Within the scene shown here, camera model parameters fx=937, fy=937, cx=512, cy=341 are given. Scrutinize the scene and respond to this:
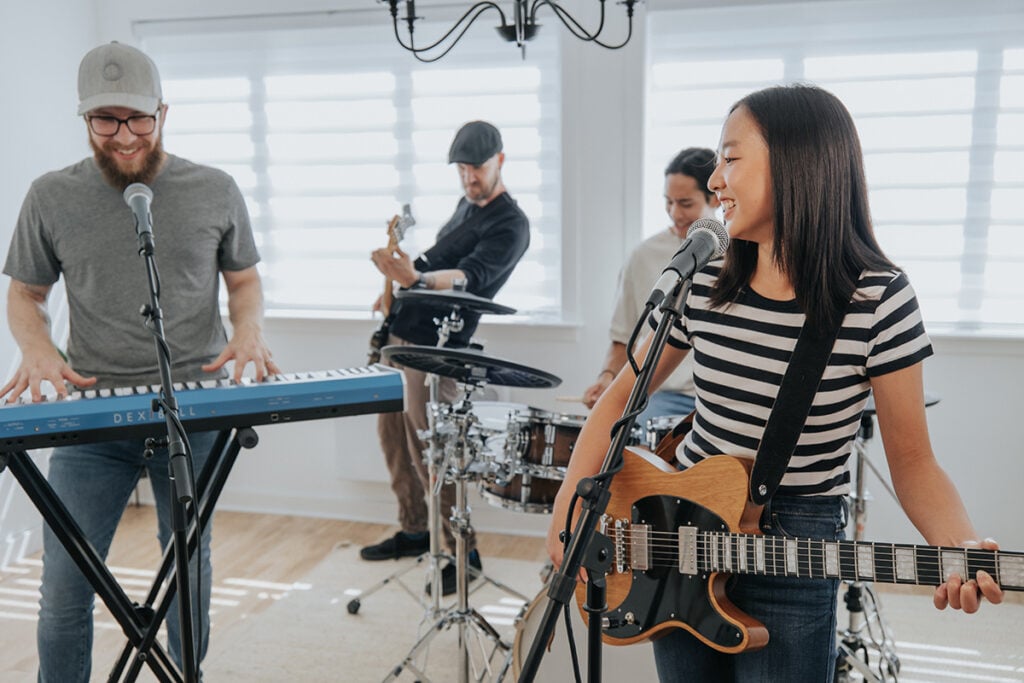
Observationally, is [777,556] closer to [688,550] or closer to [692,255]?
[688,550]

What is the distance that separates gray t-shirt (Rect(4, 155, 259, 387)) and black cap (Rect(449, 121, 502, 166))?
1242 mm

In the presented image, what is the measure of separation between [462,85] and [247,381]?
234cm

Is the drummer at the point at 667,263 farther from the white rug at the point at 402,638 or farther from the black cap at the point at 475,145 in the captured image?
the white rug at the point at 402,638

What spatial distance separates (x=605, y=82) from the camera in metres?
3.65

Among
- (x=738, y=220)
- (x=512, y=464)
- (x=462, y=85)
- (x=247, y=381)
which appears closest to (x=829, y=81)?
(x=462, y=85)

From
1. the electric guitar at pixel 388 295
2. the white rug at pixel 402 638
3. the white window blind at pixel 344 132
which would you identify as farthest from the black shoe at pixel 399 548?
the white window blind at pixel 344 132

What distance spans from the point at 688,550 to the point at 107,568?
3.72 ft

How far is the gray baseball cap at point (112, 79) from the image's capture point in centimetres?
200

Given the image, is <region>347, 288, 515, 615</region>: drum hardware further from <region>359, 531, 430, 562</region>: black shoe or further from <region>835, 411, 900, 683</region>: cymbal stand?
<region>835, 411, 900, 683</region>: cymbal stand

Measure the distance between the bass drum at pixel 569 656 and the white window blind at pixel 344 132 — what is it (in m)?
1.85

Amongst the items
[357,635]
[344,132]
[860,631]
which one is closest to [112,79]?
[357,635]

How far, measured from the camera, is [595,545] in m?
1.19

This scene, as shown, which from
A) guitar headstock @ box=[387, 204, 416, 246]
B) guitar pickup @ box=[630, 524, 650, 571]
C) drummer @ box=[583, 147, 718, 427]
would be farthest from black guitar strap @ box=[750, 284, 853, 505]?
guitar headstock @ box=[387, 204, 416, 246]

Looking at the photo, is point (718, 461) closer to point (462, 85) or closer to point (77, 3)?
point (462, 85)
